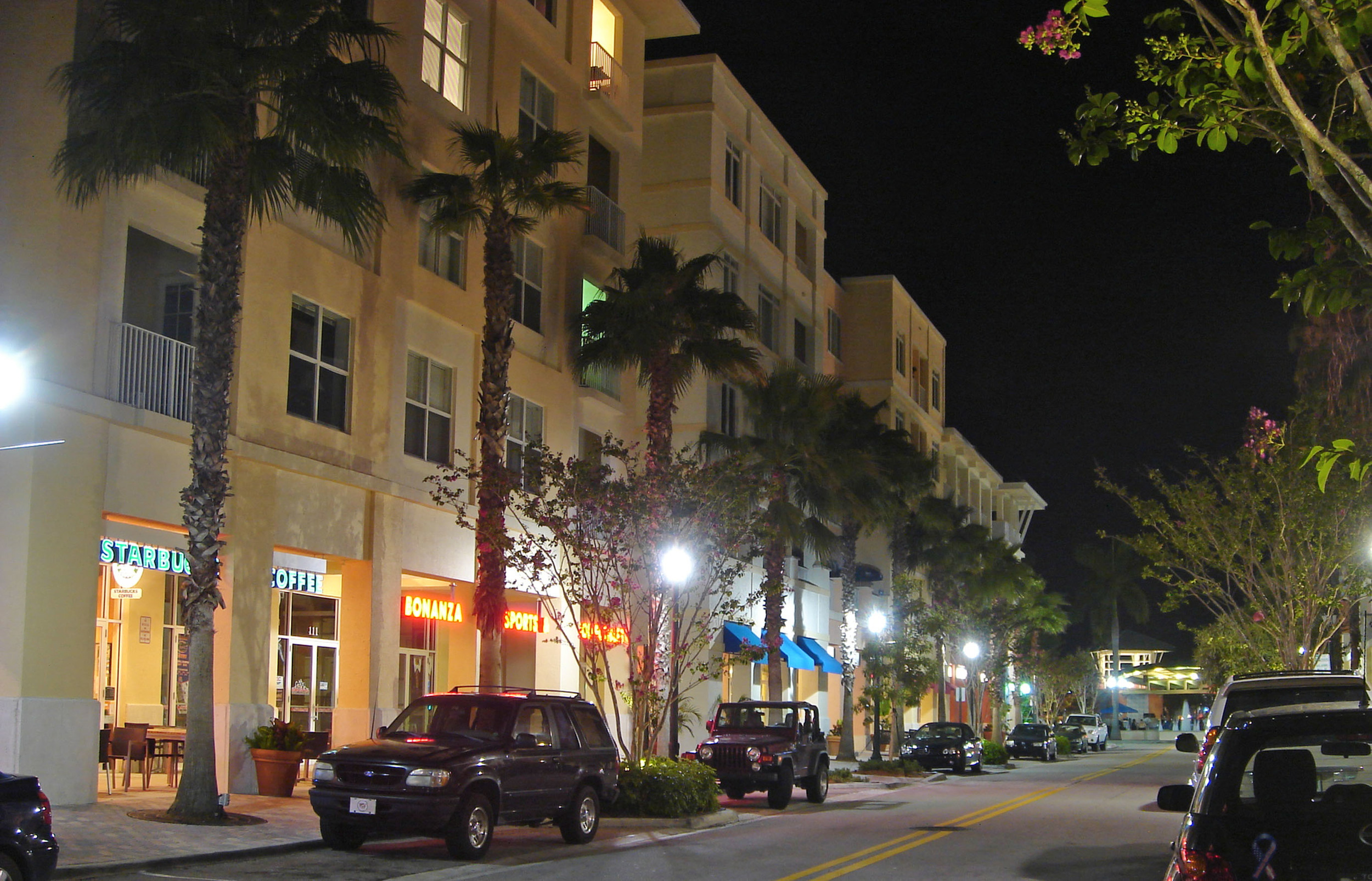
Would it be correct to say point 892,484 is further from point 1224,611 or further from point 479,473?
point 479,473

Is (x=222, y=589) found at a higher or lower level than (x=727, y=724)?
higher

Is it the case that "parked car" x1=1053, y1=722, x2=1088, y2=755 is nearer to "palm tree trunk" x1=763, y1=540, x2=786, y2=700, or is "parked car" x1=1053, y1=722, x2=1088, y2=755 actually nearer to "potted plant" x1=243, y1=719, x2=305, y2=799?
"palm tree trunk" x1=763, y1=540, x2=786, y2=700

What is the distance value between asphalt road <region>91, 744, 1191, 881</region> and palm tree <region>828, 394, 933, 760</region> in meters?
13.2

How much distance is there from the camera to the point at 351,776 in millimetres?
14836

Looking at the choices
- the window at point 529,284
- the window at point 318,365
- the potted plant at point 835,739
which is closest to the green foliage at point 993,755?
the potted plant at point 835,739

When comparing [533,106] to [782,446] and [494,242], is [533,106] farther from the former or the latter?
[782,446]

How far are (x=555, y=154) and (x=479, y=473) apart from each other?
606cm

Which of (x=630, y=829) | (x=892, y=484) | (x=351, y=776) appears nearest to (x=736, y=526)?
(x=630, y=829)

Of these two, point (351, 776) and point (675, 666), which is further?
A: point (675, 666)

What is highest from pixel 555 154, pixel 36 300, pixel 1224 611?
pixel 555 154

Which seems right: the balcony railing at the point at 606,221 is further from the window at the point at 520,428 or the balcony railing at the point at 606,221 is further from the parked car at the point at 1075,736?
the parked car at the point at 1075,736

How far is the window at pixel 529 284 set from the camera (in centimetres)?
3103

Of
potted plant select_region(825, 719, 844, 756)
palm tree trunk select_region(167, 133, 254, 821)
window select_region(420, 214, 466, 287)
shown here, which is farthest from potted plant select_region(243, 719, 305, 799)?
potted plant select_region(825, 719, 844, 756)

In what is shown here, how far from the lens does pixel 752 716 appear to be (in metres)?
26.1
